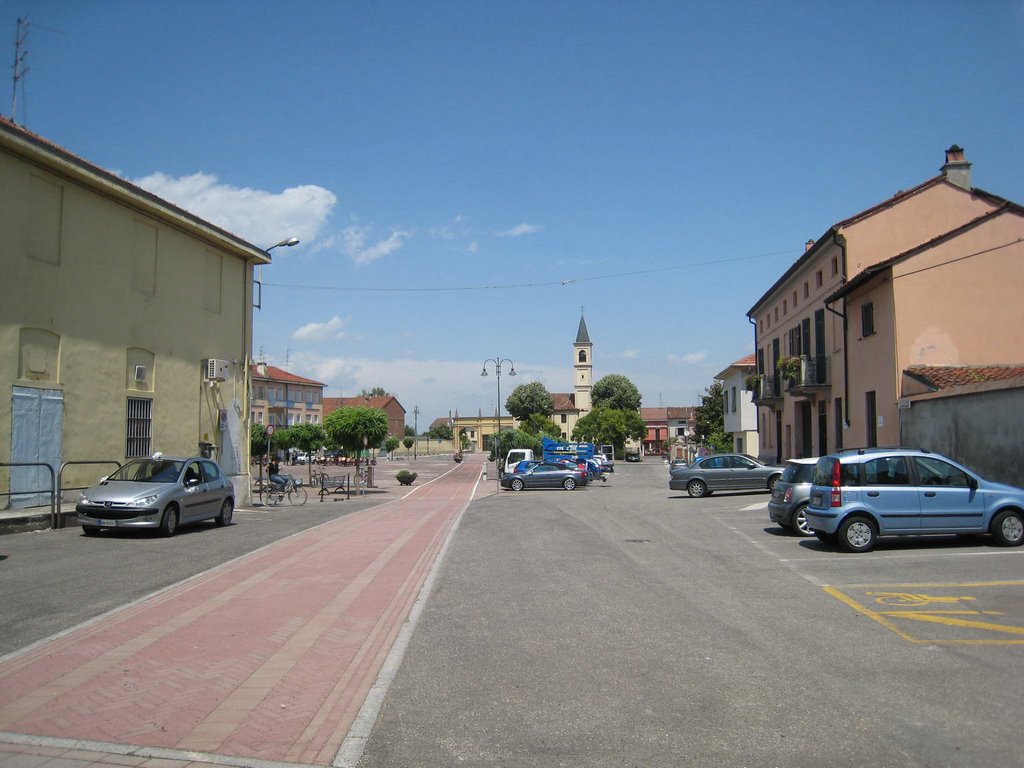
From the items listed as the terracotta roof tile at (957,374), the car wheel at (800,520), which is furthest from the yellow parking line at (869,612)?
the terracotta roof tile at (957,374)

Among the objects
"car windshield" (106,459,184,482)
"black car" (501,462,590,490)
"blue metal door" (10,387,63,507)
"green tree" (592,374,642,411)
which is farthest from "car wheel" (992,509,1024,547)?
"green tree" (592,374,642,411)

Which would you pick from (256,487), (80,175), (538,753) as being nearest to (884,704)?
(538,753)

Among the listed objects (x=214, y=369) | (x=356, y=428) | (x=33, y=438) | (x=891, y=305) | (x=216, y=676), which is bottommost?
(x=216, y=676)

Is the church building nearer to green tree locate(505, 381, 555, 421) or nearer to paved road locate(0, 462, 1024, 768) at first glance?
green tree locate(505, 381, 555, 421)

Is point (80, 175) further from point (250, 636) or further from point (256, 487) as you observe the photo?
point (256, 487)

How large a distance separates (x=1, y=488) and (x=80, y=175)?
7.14 meters

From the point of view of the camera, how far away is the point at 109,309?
64.3 feet

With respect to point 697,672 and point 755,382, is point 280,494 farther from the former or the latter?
point 755,382

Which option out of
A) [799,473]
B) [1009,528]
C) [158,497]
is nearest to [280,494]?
[158,497]

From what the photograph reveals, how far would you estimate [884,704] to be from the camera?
5.45 metres

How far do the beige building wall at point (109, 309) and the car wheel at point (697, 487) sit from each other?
15041 millimetres

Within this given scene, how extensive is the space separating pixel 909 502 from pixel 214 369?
61.0ft

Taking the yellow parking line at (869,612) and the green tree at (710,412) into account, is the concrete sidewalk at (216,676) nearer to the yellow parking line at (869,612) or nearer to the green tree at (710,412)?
the yellow parking line at (869,612)

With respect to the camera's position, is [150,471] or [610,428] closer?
[150,471]
